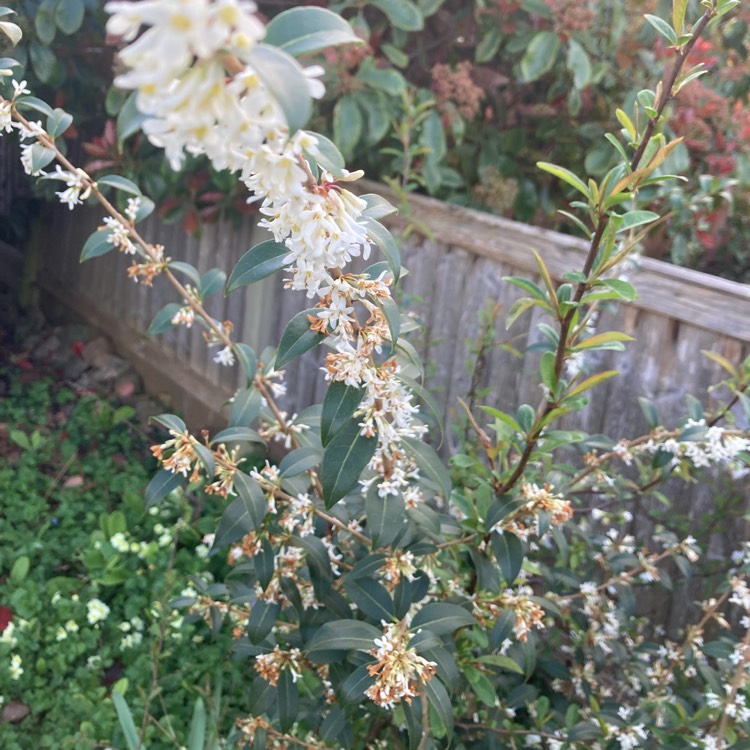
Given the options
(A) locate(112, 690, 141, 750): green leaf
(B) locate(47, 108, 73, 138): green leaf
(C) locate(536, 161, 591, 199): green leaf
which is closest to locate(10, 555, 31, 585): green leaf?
(A) locate(112, 690, 141, 750): green leaf

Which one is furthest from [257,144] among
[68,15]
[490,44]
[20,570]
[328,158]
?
[490,44]

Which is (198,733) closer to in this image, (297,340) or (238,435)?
(238,435)

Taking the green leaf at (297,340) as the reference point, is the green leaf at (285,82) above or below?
above

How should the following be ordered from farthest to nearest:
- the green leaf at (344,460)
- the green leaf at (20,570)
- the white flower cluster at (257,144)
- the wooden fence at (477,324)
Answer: the green leaf at (20,570) < the wooden fence at (477,324) < the green leaf at (344,460) < the white flower cluster at (257,144)

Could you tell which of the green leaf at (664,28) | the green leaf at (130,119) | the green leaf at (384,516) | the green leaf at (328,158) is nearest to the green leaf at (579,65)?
the green leaf at (664,28)

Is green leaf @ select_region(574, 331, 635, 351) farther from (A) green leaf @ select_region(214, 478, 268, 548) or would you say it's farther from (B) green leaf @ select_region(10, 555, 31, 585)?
(B) green leaf @ select_region(10, 555, 31, 585)

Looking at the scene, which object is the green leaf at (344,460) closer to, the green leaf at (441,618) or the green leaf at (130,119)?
the green leaf at (441,618)

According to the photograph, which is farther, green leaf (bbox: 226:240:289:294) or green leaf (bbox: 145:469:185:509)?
green leaf (bbox: 145:469:185:509)
